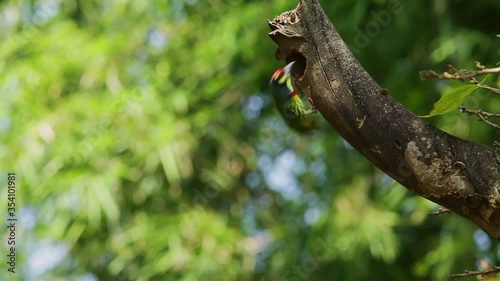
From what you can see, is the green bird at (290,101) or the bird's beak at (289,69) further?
the green bird at (290,101)

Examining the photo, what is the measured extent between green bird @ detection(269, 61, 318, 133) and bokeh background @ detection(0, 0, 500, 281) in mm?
1671

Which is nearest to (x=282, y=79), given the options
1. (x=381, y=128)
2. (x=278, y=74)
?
(x=278, y=74)

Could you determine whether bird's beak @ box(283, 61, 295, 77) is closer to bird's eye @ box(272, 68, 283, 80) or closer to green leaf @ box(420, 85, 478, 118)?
bird's eye @ box(272, 68, 283, 80)

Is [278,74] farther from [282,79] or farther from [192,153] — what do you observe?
[192,153]

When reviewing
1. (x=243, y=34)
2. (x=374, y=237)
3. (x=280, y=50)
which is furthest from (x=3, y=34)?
(x=280, y=50)

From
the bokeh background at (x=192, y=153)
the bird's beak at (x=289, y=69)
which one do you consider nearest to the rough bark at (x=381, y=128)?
the bird's beak at (x=289, y=69)

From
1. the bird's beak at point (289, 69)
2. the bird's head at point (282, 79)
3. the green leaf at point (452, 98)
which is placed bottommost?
the green leaf at point (452, 98)

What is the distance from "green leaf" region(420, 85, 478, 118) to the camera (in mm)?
846

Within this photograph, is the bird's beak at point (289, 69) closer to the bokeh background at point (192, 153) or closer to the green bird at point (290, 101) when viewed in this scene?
the green bird at point (290, 101)

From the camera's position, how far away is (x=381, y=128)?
0.85 m

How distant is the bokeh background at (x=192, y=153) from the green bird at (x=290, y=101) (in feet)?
5.48

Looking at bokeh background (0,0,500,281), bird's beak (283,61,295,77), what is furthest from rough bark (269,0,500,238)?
bokeh background (0,0,500,281)

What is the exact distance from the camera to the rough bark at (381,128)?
846mm

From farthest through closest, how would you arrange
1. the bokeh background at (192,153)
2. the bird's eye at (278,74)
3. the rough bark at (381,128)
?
the bokeh background at (192,153)
the bird's eye at (278,74)
the rough bark at (381,128)
